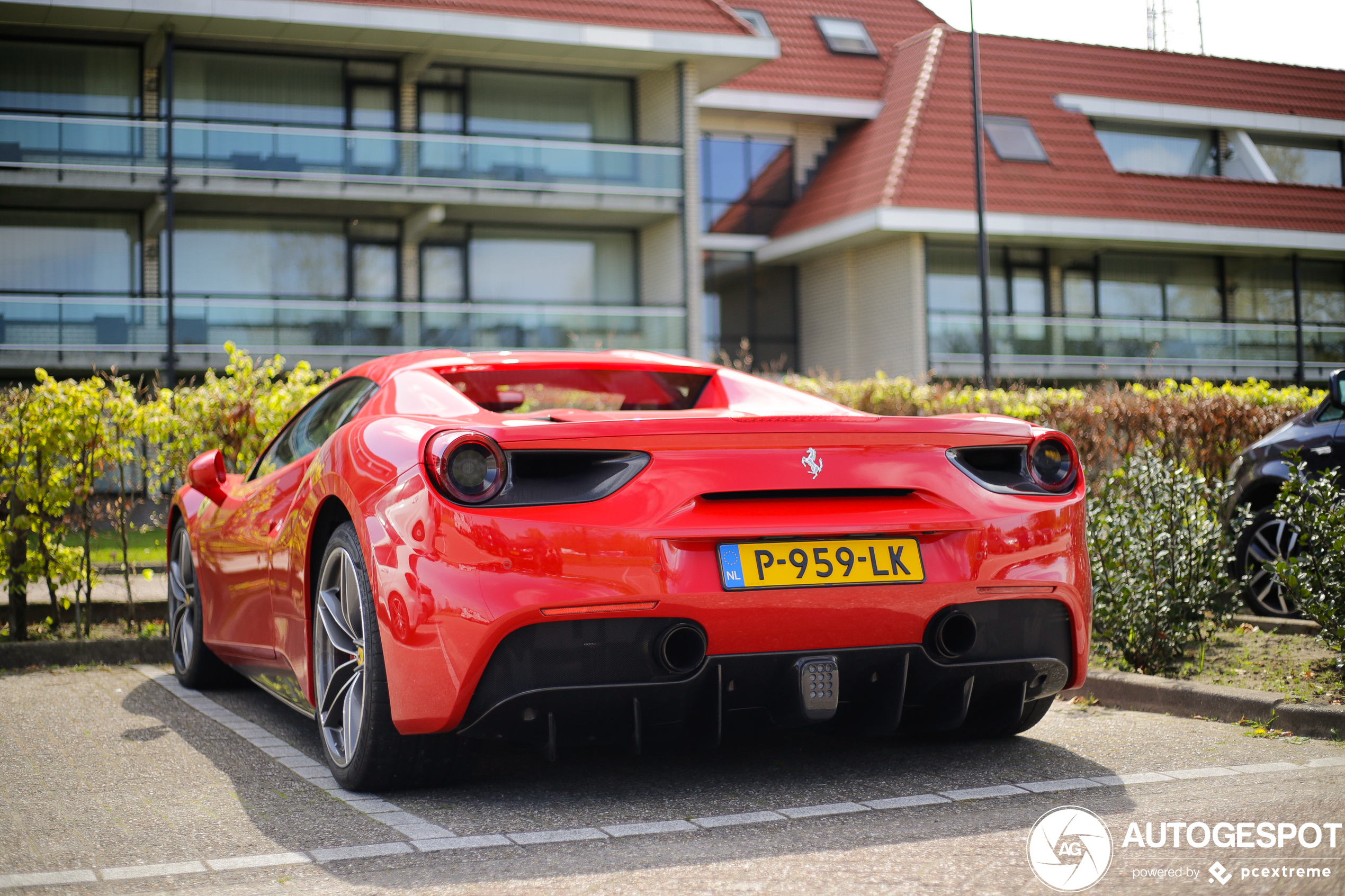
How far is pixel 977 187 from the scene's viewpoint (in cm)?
1794

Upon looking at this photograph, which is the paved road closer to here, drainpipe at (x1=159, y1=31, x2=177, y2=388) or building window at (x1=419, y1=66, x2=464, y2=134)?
drainpipe at (x1=159, y1=31, x2=177, y2=388)

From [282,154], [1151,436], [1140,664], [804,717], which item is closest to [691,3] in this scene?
[282,154]

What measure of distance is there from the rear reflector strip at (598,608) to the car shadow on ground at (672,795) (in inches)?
21.8

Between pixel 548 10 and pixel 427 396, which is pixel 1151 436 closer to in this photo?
pixel 427 396

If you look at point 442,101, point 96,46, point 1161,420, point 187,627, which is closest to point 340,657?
point 187,627

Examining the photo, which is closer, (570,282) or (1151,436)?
(1151,436)

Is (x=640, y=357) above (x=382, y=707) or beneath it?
above

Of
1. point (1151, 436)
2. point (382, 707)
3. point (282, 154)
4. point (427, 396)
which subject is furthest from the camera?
point (282, 154)

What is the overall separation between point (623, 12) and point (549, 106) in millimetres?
2282

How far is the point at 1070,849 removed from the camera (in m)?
3.05

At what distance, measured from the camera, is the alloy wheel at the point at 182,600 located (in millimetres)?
5871

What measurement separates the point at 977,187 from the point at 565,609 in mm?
15820

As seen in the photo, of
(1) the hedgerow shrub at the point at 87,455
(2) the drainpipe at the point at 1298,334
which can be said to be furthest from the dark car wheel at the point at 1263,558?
(2) the drainpipe at the point at 1298,334

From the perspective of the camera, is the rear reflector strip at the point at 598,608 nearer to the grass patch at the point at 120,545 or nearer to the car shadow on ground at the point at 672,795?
the car shadow on ground at the point at 672,795
